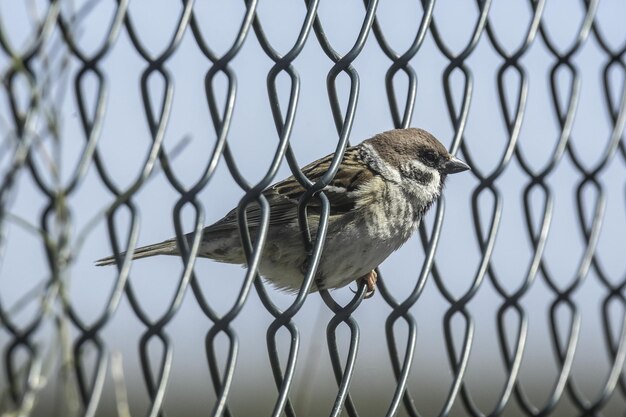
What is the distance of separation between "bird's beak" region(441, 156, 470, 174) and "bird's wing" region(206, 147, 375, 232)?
0.79 feet

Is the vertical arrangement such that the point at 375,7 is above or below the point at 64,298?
above

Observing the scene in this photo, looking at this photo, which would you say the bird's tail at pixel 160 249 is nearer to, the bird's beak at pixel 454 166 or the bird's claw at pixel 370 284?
the bird's claw at pixel 370 284

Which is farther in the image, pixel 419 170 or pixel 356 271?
pixel 419 170

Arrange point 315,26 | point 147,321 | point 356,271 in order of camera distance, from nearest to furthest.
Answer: point 147,321, point 315,26, point 356,271

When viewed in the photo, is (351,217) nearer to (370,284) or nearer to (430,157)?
(370,284)

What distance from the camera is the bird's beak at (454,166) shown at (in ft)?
10.6

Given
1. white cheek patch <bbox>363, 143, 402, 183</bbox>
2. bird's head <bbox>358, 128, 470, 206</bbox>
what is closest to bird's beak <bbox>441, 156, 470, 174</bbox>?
bird's head <bbox>358, 128, 470, 206</bbox>

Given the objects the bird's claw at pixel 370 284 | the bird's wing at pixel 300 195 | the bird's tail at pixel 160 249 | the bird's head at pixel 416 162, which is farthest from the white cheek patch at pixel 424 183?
the bird's tail at pixel 160 249

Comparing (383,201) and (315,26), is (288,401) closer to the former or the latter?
(315,26)

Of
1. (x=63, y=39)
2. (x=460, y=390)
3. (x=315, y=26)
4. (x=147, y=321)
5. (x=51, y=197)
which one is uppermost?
(x=315, y=26)

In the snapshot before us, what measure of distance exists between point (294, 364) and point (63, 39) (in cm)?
70

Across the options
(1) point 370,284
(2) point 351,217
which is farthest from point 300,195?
(1) point 370,284

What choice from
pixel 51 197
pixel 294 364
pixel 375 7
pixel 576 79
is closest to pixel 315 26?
pixel 375 7

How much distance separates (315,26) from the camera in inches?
84.2
